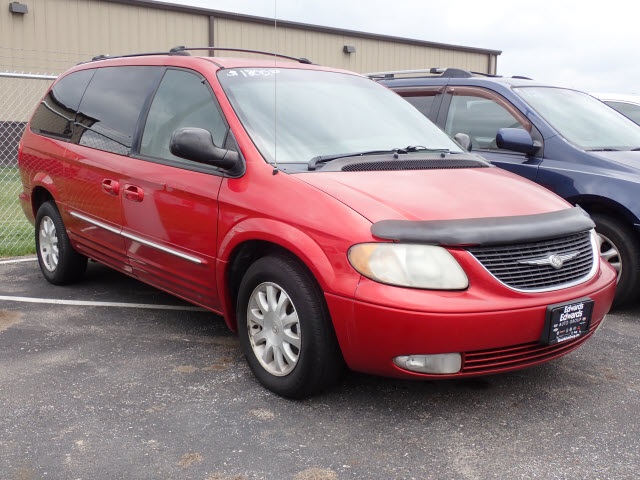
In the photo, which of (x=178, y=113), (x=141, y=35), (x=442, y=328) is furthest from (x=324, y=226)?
(x=141, y=35)

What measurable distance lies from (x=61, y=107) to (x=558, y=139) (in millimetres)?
3821

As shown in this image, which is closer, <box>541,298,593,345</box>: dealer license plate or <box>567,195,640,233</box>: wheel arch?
<box>541,298,593,345</box>: dealer license plate

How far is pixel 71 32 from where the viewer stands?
Answer: 18281 millimetres

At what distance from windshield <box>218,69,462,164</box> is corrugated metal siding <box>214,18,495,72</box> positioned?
17.0 metres

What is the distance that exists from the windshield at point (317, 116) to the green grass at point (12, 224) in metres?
3.84

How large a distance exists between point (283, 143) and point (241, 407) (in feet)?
4.55

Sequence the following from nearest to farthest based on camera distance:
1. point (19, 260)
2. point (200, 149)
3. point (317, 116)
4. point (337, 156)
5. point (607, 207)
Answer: point (200, 149) < point (337, 156) < point (317, 116) < point (607, 207) < point (19, 260)

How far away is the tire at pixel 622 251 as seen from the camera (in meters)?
4.94

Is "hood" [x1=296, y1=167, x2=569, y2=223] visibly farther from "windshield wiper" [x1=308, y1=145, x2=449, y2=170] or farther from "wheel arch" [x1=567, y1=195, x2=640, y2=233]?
"wheel arch" [x1=567, y1=195, x2=640, y2=233]

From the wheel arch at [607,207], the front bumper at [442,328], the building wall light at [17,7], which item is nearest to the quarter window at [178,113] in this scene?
the front bumper at [442,328]

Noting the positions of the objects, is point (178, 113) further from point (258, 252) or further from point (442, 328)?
point (442, 328)

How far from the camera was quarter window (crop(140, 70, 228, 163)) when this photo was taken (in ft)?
13.3

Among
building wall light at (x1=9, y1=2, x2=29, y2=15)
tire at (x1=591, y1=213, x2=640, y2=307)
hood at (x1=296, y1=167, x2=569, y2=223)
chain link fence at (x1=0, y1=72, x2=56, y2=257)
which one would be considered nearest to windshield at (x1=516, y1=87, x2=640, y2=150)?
tire at (x1=591, y1=213, x2=640, y2=307)

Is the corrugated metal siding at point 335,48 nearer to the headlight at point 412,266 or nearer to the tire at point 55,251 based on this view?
the tire at point 55,251
